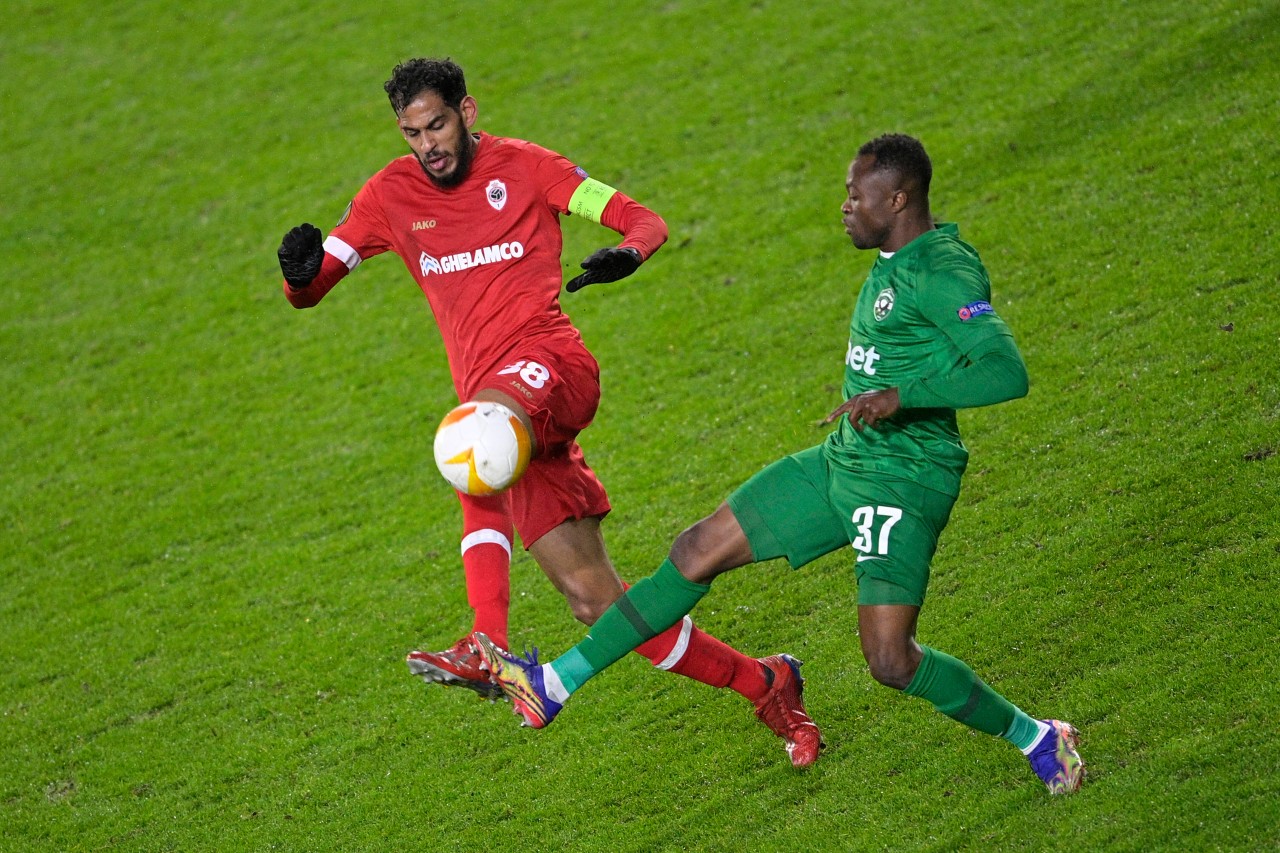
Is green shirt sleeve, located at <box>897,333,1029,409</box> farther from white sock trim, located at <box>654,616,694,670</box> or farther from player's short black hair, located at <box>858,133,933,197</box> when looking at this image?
white sock trim, located at <box>654,616,694,670</box>

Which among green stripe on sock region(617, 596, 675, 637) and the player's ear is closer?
green stripe on sock region(617, 596, 675, 637)

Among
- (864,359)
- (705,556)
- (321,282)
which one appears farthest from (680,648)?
(321,282)

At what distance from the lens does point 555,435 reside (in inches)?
190

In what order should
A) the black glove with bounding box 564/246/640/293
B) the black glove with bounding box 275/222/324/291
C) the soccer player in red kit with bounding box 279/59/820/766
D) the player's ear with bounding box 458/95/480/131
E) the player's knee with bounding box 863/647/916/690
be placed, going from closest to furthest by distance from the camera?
the player's knee with bounding box 863/647/916/690
the black glove with bounding box 564/246/640/293
the soccer player in red kit with bounding box 279/59/820/766
the black glove with bounding box 275/222/324/291
the player's ear with bounding box 458/95/480/131

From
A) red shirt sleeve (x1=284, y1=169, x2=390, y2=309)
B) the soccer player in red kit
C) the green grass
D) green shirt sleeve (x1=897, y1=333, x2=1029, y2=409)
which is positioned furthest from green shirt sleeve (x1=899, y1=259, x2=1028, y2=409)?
red shirt sleeve (x1=284, y1=169, x2=390, y2=309)

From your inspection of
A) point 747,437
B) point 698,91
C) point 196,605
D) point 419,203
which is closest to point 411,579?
point 196,605

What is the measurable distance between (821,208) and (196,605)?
5433 mm

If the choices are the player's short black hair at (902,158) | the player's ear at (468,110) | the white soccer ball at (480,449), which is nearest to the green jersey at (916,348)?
the player's short black hair at (902,158)

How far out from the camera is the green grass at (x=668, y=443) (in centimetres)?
507

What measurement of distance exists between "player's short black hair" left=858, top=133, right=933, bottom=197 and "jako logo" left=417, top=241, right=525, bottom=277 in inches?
59.0

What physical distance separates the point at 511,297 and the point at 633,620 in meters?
1.40

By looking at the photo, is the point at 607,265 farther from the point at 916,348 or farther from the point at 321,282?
the point at 321,282

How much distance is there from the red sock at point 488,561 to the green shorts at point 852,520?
39.0 inches

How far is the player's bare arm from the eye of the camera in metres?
4.09
